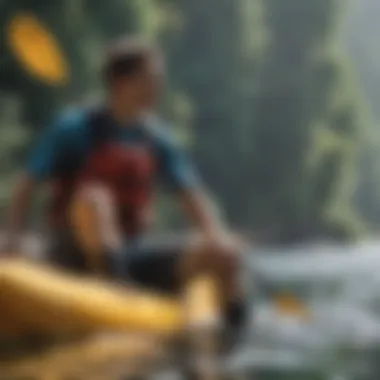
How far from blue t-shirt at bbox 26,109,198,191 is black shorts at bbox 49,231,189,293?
8 cm

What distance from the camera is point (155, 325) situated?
1.27 meters

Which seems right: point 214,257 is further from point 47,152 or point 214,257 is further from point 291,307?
point 47,152

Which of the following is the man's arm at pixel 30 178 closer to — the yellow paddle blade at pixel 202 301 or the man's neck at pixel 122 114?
the man's neck at pixel 122 114

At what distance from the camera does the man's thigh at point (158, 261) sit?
131 cm

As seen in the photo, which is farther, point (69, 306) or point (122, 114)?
point (122, 114)

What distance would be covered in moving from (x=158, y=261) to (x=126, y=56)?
26 centimetres

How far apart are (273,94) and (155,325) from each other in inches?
13.3

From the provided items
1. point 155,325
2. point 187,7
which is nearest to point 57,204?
point 155,325

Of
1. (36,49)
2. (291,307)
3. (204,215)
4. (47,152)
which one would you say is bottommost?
(291,307)

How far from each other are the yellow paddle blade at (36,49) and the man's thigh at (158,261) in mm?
234

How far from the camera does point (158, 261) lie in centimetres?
131

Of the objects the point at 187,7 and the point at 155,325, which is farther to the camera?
the point at 187,7

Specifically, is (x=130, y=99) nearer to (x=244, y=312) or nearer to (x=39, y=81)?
(x=39, y=81)

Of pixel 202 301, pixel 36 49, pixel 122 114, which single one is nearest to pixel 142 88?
pixel 122 114
